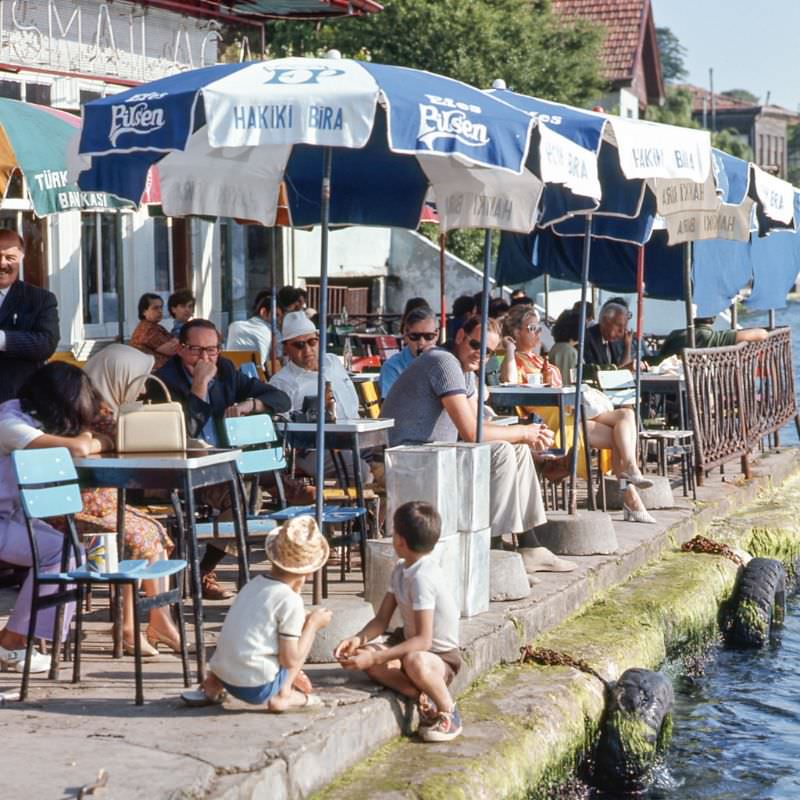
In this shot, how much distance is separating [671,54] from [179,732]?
14818 cm

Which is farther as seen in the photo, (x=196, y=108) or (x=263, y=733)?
(x=196, y=108)

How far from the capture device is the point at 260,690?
6.28 m

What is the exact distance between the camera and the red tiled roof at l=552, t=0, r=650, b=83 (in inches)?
2114

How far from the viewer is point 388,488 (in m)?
7.85

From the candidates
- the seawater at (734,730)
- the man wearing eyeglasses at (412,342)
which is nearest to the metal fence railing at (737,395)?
the seawater at (734,730)

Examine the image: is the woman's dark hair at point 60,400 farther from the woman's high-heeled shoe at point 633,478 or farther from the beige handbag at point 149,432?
the woman's high-heeled shoe at point 633,478

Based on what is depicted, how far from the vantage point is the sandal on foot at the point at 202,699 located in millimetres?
6406

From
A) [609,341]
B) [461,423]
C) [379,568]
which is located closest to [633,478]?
[461,423]

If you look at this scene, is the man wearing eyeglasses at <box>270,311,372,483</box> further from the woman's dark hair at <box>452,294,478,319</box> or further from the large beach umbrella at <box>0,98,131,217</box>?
the woman's dark hair at <box>452,294,478,319</box>

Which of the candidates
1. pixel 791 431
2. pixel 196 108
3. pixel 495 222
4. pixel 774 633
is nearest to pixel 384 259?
pixel 791 431

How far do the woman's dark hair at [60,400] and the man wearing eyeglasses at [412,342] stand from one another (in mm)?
3744

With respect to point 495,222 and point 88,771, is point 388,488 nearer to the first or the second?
point 495,222

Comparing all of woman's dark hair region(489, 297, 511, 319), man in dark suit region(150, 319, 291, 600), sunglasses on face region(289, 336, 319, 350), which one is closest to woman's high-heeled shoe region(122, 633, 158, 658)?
man in dark suit region(150, 319, 291, 600)

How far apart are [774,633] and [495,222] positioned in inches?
164
